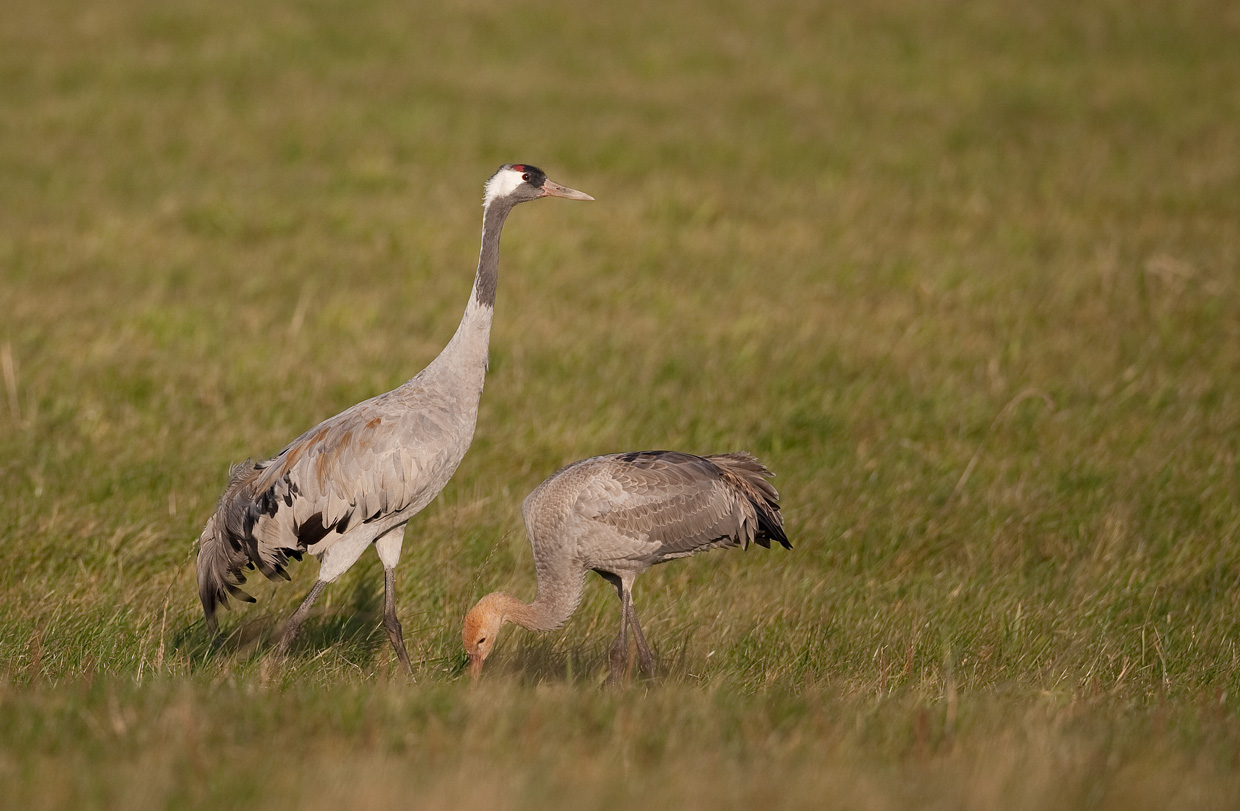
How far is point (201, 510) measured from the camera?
735cm

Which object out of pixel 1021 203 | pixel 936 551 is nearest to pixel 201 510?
pixel 936 551

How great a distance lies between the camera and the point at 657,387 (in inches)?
376

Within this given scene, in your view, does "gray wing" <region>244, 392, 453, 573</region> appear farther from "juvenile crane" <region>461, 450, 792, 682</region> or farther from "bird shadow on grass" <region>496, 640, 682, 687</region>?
"bird shadow on grass" <region>496, 640, 682, 687</region>

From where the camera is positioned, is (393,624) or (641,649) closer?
(641,649)

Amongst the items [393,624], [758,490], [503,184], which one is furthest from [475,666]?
[503,184]

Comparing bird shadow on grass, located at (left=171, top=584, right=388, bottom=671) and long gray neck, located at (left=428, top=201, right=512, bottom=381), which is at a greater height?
long gray neck, located at (left=428, top=201, right=512, bottom=381)

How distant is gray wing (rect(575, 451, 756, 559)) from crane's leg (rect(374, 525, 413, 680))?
94 cm

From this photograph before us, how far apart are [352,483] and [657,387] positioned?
4010mm

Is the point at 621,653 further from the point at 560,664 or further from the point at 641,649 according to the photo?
the point at 560,664

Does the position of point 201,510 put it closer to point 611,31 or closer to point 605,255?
point 605,255

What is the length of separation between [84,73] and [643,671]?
1466 cm

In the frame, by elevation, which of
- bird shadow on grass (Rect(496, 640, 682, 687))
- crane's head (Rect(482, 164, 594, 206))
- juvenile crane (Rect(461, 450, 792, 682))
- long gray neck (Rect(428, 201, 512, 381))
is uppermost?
crane's head (Rect(482, 164, 594, 206))

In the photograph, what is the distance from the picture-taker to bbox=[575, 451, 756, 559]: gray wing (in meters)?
5.99

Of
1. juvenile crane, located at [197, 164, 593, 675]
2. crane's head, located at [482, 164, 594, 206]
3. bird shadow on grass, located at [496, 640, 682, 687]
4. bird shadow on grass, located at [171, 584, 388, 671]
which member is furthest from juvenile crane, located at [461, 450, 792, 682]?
crane's head, located at [482, 164, 594, 206]
